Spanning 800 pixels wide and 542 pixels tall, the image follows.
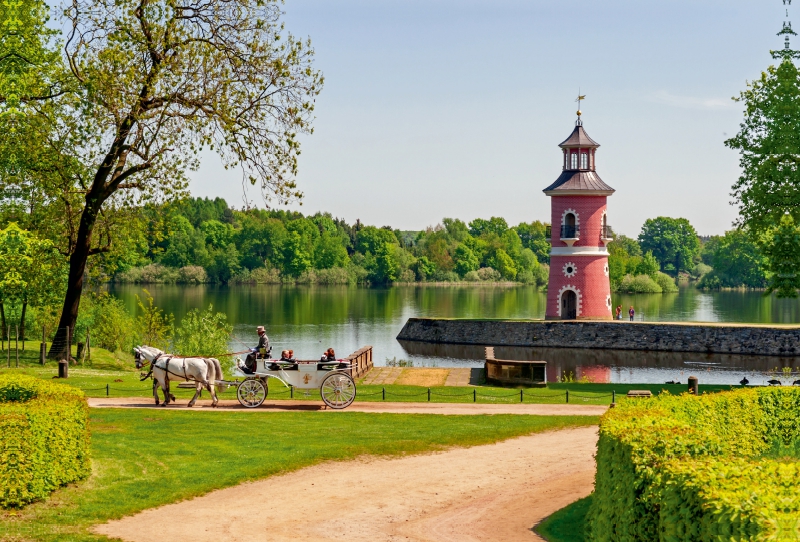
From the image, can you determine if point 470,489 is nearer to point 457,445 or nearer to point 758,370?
point 457,445

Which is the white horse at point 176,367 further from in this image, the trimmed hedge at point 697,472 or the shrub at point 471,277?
the shrub at point 471,277

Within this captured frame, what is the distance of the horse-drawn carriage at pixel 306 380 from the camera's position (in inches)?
815

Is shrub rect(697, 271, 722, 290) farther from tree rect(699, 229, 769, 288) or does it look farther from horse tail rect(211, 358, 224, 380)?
horse tail rect(211, 358, 224, 380)

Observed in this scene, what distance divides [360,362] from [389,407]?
8.16 metres

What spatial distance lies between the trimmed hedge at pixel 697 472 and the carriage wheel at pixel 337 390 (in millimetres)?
8419

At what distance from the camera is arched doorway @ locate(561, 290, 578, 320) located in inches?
2158

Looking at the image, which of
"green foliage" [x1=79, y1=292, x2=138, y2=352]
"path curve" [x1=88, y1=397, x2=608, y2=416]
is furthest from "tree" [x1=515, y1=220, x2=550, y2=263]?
"path curve" [x1=88, y1=397, x2=608, y2=416]

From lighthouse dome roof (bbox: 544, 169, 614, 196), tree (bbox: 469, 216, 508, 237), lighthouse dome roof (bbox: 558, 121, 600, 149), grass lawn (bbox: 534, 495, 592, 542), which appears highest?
tree (bbox: 469, 216, 508, 237)

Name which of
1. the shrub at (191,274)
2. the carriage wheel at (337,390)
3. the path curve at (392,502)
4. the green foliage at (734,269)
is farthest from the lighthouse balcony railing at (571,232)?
the shrub at (191,274)

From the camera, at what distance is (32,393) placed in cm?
1541

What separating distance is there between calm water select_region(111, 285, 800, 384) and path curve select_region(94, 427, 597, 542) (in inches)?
629

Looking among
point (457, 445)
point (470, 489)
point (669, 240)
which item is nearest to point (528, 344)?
point (457, 445)

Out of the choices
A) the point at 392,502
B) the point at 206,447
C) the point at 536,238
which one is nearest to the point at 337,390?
the point at 206,447

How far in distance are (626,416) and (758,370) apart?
34.8 metres
